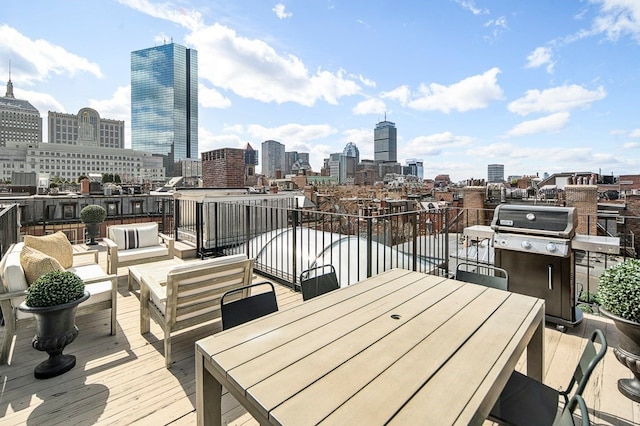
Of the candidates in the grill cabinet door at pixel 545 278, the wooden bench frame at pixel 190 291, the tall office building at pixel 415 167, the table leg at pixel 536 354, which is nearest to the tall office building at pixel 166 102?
the tall office building at pixel 415 167

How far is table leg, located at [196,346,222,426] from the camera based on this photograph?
1.25 metres

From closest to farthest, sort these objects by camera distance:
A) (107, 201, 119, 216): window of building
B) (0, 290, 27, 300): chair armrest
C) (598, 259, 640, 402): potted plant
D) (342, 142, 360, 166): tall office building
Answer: (598, 259, 640, 402): potted plant, (0, 290, 27, 300): chair armrest, (107, 201, 119, 216): window of building, (342, 142, 360, 166): tall office building

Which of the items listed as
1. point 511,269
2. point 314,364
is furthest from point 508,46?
point 314,364

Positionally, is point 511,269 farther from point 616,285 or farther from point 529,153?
point 529,153

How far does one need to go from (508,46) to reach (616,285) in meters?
9.12

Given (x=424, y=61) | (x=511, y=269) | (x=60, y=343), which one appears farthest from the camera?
(x=424, y=61)

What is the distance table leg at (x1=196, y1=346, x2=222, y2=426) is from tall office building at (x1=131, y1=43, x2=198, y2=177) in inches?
3002

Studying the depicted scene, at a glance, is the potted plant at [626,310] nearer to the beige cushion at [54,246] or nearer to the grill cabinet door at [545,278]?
the grill cabinet door at [545,278]

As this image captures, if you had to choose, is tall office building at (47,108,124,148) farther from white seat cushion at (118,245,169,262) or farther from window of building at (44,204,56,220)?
white seat cushion at (118,245,169,262)

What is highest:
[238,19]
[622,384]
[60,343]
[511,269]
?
[238,19]

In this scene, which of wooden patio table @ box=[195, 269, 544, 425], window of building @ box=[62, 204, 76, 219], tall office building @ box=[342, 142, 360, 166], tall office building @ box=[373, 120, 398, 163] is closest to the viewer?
wooden patio table @ box=[195, 269, 544, 425]

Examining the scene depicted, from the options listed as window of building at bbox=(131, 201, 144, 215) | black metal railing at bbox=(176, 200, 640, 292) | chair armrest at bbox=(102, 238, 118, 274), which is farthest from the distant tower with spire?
chair armrest at bbox=(102, 238, 118, 274)

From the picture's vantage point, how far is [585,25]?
302 inches

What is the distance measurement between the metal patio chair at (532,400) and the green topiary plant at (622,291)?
1.08m
